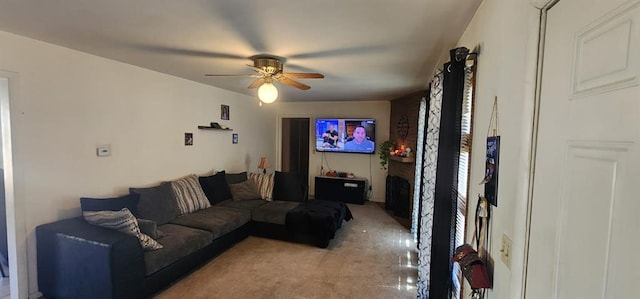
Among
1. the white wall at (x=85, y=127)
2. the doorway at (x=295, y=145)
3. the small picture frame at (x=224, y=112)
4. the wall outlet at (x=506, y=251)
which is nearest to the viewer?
the wall outlet at (x=506, y=251)

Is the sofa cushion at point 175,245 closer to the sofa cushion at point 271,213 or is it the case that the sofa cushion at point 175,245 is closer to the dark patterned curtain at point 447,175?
the sofa cushion at point 271,213

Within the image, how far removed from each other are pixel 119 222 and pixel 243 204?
6.40 ft

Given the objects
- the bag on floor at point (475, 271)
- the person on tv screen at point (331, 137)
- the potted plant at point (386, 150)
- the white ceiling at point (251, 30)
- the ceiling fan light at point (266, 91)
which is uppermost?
the white ceiling at point (251, 30)

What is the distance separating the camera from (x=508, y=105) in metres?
1.20

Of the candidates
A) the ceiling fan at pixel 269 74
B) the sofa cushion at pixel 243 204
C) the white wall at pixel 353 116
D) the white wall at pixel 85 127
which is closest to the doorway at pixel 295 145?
the white wall at pixel 353 116

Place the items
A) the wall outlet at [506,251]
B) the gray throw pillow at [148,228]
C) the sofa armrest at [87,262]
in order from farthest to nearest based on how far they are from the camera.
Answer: the gray throw pillow at [148,228]
the sofa armrest at [87,262]
the wall outlet at [506,251]

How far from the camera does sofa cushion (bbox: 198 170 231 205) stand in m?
4.29

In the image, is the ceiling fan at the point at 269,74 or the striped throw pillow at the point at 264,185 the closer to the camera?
the ceiling fan at the point at 269,74

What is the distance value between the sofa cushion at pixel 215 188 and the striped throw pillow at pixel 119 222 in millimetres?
1688

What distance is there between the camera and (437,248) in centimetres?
206

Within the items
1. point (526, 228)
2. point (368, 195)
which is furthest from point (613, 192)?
point (368, 195)

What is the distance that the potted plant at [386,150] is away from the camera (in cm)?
584

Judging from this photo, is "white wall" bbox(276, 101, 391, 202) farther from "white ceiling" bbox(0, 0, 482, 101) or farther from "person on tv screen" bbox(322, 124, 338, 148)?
"white ceiling" bbox(0, 0, 482, 101)

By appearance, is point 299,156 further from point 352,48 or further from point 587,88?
point 587,88
